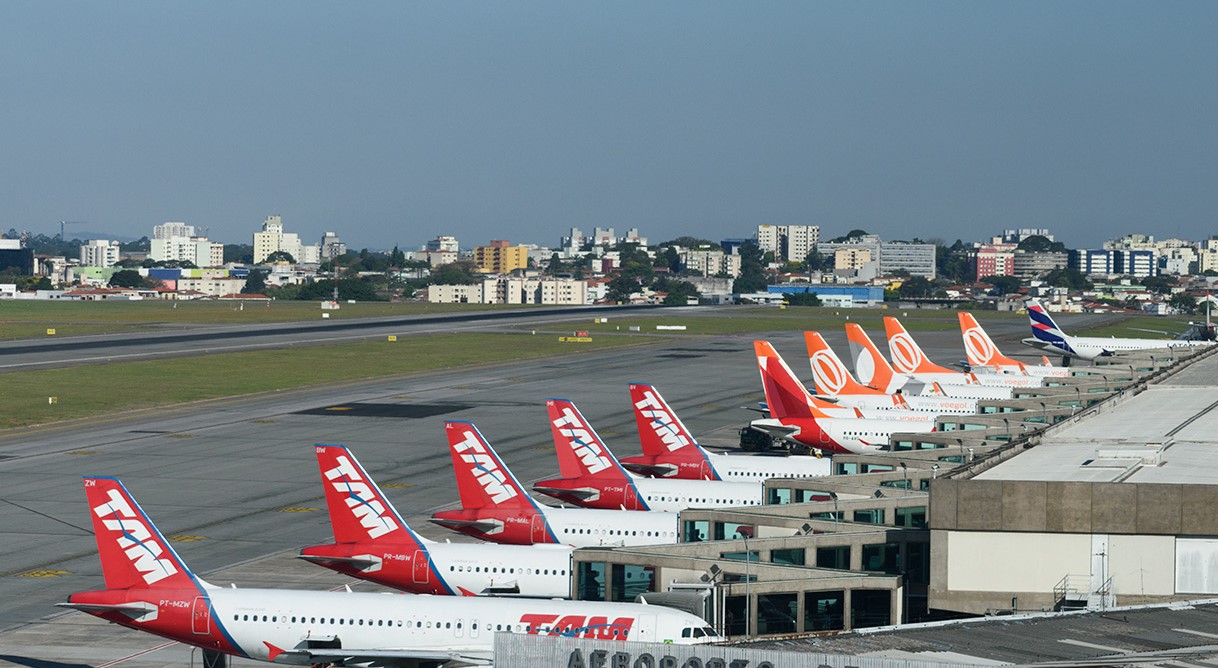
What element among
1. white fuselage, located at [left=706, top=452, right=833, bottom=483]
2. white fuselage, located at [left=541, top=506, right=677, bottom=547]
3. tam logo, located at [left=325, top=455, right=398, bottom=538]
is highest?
tam logo, located at [left=325, top=455, right=398, bottom=538]

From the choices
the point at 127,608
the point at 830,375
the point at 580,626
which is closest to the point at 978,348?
the point at 830,375

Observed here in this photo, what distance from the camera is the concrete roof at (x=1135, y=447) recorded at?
45562 millimetres

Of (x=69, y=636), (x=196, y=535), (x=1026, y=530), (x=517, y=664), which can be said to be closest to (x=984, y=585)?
(x=1026, y=530)

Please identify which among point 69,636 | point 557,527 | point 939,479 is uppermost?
point 939,479

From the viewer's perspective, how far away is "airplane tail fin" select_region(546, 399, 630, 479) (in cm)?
5841

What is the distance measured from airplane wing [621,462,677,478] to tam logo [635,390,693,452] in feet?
4.59

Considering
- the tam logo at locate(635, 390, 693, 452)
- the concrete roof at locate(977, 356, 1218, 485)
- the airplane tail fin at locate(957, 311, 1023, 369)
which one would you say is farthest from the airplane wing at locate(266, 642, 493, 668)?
the airplane tail fin at locate(957, 311, 1023, 369)

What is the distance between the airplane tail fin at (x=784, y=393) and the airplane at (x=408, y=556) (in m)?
34.2

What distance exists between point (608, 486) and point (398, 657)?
2081cm

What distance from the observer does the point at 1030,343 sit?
16275 cm

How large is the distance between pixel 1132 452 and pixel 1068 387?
4411 cm

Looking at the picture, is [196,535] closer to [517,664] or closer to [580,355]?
[517,664]

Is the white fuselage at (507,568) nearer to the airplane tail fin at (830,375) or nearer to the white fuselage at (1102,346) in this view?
the airplane tail fin at (830,375)

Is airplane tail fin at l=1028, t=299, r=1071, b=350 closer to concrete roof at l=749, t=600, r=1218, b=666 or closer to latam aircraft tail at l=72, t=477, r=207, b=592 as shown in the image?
concrete roof at l=749, t=600, r=1218, b=666
